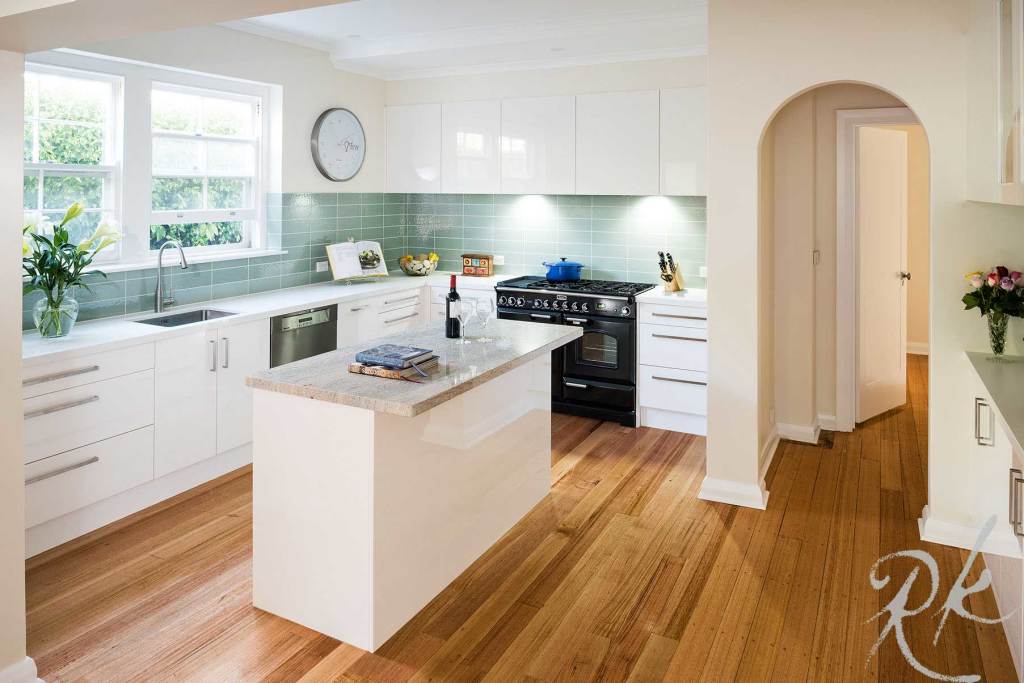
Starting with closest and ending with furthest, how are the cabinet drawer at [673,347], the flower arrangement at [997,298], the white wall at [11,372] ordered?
the white wall at [11,372], the flower arrangement at [997,298], the cabinet drawer at [673,347]

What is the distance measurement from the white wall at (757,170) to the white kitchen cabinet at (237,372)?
257 centimetres

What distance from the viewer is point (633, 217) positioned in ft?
18.6

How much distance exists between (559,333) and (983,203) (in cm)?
193

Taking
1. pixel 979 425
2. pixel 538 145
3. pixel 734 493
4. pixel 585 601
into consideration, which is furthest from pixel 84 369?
pixel 979 425

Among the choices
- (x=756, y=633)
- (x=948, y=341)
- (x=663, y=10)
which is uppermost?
(x=663, y=10)

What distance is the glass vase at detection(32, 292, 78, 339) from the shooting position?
3.55m

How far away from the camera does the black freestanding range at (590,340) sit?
5.18 meters

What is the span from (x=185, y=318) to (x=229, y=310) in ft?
0.89

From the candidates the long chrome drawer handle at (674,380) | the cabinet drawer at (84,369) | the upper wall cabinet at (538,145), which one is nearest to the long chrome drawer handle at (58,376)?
the cabinet drawer at (84,369)

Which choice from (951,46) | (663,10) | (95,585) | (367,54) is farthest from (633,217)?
(95,585)

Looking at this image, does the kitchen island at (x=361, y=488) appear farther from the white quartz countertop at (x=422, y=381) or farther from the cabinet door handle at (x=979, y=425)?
the cabinet door handle at (x=979, y=425)

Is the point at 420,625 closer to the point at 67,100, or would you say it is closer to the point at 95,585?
the point at 95,585

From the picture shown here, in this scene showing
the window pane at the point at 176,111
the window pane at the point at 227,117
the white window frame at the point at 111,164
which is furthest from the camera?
the window pane at the point at 227,117

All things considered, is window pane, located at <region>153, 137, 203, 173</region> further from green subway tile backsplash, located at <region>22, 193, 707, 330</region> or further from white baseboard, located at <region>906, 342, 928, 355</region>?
white baseboard, located at <region>906, 342, 928, 355</region>
